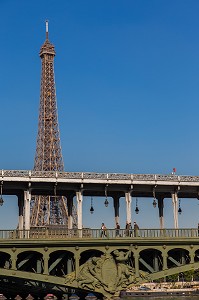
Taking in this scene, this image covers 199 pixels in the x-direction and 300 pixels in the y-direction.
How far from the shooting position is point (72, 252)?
46781mm

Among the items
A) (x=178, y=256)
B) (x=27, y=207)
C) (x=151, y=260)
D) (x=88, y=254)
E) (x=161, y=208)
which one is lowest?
(x=151, y=260)

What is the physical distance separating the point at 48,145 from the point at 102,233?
73894mm

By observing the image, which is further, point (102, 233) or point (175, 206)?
point (175, 206)

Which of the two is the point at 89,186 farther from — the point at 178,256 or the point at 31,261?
the point at 31,261

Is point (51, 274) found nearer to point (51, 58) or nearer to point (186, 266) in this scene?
point (186, 266)

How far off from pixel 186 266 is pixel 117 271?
5665 millimetres

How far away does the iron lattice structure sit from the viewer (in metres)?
112

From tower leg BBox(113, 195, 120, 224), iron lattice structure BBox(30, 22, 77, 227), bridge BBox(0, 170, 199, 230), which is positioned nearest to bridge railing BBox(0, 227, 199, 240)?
bridge BBox(0, 170, 199, 230)

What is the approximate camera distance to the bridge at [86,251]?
150ft

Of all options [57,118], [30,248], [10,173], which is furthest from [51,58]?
[30,248]

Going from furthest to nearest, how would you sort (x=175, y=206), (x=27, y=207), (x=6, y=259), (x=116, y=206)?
(x=116, y=206) → (x=175, y=206) → (x=27, y=207) → (x=6, y=259)

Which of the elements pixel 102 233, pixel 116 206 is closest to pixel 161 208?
pixel 116 206

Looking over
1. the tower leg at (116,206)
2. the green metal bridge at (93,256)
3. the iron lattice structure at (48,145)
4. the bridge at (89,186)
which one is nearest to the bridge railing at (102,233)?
the green metal bridge at (93,256)

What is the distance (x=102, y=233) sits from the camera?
4828cm
